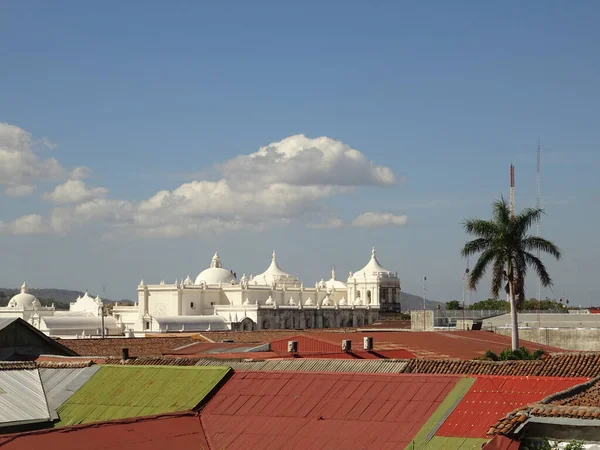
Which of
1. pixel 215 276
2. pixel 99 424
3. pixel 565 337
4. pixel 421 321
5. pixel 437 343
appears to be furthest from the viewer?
pixel 215 276

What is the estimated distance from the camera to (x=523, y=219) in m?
29.4

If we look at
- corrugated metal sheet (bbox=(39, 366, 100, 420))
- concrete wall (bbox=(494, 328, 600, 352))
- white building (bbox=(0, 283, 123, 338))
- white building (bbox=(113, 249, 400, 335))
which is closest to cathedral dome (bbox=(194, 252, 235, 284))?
white building (bbox=(113, 249, 400, 335))

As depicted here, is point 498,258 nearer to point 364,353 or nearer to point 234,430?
point 364,353

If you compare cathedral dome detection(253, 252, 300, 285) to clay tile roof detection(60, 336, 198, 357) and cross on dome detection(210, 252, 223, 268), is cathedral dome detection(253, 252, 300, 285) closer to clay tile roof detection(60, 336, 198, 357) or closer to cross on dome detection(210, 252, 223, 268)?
cross on dome detection(210, 252, 223, 268)

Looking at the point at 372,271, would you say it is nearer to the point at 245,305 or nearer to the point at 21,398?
the point at 245,305

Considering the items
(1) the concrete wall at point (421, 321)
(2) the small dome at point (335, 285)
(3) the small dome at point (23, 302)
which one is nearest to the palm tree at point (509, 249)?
(1) the concrete wall at point (421, 321)

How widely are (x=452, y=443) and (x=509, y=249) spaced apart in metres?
16.6

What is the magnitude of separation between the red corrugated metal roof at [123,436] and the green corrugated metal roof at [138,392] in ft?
4.05

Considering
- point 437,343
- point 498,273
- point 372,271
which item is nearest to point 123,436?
point 498,273

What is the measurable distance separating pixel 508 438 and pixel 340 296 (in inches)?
4438

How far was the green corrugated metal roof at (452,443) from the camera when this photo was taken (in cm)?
1323

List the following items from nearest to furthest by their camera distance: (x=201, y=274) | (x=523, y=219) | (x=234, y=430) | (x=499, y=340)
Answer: (x=234, y=430)
(x=523, y=219)
(x=499, y=340)
(x=201, y=274)

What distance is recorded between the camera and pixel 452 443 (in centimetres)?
1356

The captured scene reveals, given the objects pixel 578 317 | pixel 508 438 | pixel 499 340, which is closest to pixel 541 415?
pixel 508 438
